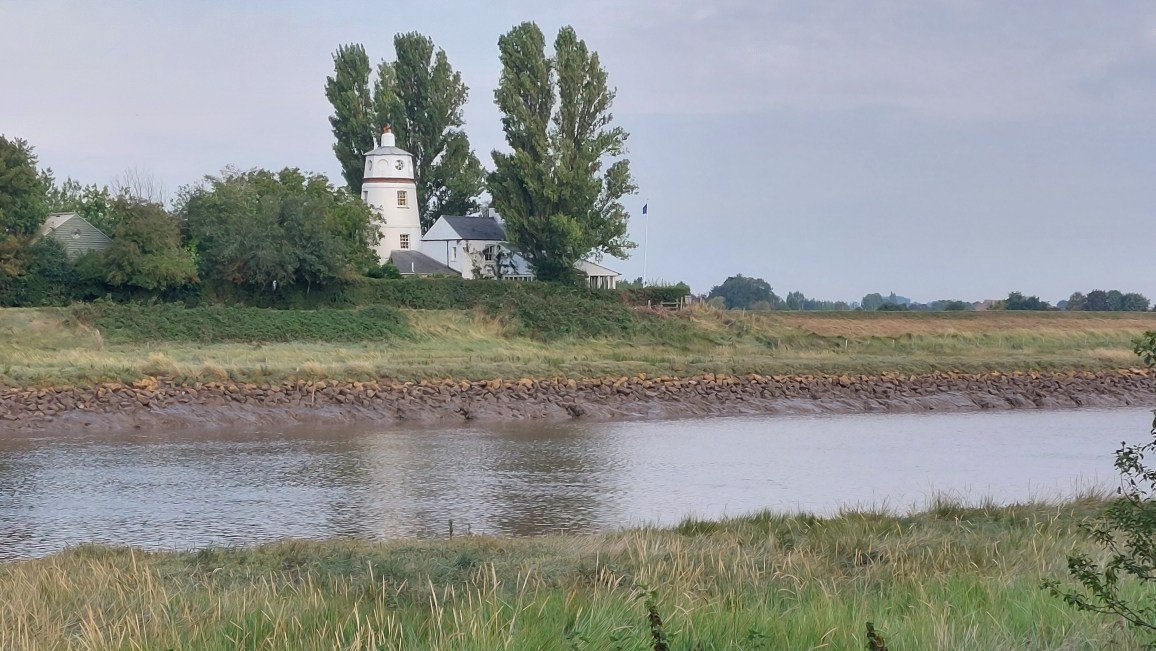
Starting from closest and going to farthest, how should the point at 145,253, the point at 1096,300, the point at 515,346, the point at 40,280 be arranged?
the point at 515,346, the point at 40,280, the point at 145,253, the point at 1096,300

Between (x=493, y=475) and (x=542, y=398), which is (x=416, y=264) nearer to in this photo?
(x=542, y=398)

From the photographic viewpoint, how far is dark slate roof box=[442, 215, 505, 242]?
6328cm

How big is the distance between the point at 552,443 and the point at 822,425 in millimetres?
8304

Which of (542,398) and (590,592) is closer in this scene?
(590,592)

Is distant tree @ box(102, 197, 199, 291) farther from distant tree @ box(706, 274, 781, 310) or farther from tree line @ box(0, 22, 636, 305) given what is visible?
distant tree @ box(706, 274, 781, 310)

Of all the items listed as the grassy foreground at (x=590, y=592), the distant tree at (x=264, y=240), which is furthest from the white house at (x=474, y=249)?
the grassy foreground at (x=590, y=592)

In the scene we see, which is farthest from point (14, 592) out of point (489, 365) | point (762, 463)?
point (489, 365)

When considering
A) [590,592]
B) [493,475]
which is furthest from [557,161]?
[590,592]

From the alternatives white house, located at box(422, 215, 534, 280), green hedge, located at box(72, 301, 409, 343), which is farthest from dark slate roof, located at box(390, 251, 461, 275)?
green hedge, located at box(72, 301, 409, 343)

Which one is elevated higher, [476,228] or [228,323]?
[476,228]

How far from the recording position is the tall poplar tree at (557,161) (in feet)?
177

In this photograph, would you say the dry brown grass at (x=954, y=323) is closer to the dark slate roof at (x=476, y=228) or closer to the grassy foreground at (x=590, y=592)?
the dark slate roof at (x=476, y=228)

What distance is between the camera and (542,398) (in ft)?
102

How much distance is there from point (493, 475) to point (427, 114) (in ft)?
167
